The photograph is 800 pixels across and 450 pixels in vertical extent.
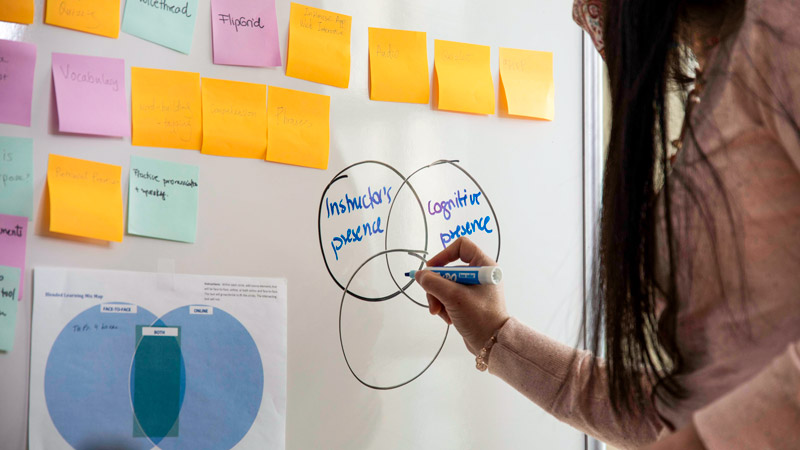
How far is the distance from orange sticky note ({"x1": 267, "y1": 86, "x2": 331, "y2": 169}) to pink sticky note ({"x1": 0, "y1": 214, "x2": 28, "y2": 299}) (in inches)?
11.4

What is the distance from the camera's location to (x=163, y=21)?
840mm

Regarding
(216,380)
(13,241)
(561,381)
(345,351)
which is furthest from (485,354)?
(13,241)

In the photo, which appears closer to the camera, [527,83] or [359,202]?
[359,202]

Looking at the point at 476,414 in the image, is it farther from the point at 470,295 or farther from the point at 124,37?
the point at 124,37

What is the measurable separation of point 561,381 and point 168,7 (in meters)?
0.63

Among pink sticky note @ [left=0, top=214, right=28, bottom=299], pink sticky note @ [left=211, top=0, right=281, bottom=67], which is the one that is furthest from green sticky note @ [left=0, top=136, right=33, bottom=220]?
pink sticky note @ [left=211, top=0, right=281, bottom=67]

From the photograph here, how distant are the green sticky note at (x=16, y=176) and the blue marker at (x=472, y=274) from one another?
18.0 inches

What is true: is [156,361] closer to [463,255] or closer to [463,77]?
[463,255]

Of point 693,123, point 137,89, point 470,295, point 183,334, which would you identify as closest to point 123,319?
point 183,334

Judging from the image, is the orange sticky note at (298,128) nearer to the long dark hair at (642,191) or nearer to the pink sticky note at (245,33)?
the pink sticky note at (245,33)

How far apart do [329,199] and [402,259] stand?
0.13m

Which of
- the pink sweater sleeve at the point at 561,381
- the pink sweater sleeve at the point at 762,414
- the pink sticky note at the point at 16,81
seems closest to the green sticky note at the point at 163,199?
the pink sticky note at the point at 16,81

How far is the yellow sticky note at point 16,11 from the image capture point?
2.52ft

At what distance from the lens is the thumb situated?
2.69 ft
